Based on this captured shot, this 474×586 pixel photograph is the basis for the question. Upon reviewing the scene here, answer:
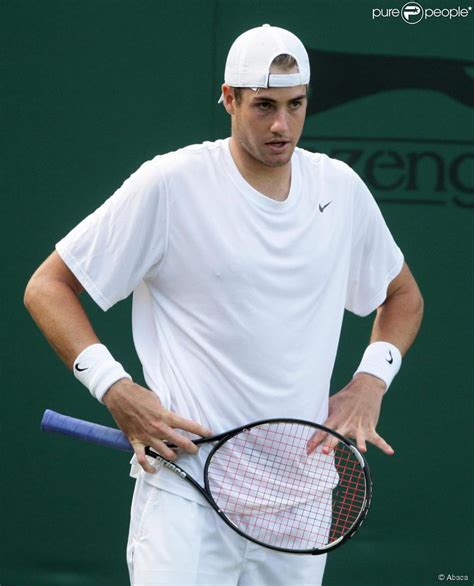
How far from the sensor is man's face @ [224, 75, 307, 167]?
289 centimetres

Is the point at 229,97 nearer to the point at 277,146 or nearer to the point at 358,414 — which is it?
the point at 277,146

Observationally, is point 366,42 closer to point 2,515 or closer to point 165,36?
point 165,36

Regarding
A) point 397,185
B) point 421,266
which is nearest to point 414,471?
point 421,266

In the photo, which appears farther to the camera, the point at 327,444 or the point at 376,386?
the point at 376,386

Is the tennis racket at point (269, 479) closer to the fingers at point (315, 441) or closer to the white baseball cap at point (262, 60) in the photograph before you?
the fingers at point (315, 441)

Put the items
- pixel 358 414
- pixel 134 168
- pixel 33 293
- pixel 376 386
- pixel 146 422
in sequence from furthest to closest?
pixel 134 168 → pixel 376 386 → pixel 358 414 → pixel 33 293 → pixel 146 422

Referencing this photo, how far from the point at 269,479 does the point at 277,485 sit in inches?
1.0

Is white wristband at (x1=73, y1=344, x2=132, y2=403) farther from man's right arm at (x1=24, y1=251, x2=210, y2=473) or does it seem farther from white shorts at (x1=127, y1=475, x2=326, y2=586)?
white shorts at (x1=127, y1=475, x2=326, y2=586)

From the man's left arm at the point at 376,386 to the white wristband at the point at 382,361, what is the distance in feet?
0.06

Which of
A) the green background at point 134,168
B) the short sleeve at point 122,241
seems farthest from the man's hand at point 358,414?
the green background at point 134,168

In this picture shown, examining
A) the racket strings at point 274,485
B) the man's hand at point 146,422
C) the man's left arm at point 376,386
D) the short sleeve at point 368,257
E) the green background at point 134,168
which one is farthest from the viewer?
the green background at point 134,168

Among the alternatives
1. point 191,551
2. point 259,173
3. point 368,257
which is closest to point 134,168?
point 368,257

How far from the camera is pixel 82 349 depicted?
2943mm

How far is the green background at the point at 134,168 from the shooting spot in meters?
4.25
